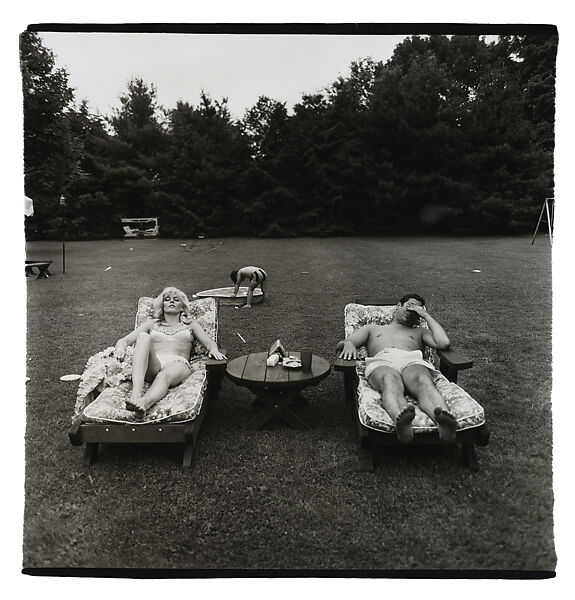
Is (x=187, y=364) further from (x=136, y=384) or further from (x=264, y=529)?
(x=264, y=529)

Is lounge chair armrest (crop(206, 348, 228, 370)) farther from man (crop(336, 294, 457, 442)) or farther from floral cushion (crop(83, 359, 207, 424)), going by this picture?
man (crop(336, 294, 457, 442))

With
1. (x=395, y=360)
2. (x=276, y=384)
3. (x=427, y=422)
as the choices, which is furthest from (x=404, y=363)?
(x=276, y=384)

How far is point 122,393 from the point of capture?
428 centimetres

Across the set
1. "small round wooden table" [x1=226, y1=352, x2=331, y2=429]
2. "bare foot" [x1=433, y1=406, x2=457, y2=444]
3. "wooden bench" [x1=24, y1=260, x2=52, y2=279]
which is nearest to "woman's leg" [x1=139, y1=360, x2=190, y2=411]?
"small round wooden table" [x1=226, y1=352, x2=331, y2=429]

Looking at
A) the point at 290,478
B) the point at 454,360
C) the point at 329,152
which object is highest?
the point at 329,152

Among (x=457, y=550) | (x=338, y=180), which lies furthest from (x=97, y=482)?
(x=338, y=180)

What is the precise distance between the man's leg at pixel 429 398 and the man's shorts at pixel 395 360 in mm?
113

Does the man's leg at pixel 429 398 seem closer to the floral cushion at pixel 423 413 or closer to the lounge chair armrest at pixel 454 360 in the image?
the floral cushion at pixel 423 413

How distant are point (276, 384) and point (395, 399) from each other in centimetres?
101

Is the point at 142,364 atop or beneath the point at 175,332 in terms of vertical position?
beneath

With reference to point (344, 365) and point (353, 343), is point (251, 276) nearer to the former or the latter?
point (353, 343)

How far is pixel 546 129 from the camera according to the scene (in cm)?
373

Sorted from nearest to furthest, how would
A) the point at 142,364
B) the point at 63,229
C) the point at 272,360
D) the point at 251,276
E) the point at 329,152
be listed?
1. the point at 142,364
2. the point at 63,229
3. the point at 272,360
4. the point at 329,152
5. the point at 251,276

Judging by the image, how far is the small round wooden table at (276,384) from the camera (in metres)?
4.34
